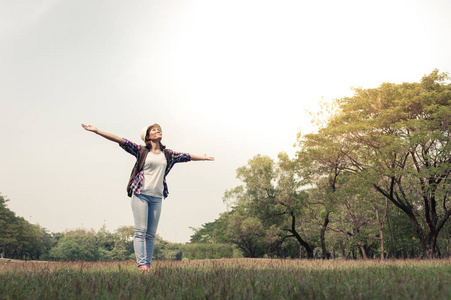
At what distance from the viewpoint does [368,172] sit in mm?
23188

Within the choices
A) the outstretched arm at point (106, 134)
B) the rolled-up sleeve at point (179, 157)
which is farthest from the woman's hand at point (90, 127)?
the rolled-up sleeve at point (179, 157)

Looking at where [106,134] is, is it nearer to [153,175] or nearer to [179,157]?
[153,175]

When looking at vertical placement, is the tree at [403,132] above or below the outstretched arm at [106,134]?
above

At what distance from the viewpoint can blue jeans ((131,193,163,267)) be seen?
21.4 ft

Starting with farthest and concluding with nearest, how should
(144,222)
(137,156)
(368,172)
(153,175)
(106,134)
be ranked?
(368,172) → (137,156) → (153,175) → (144,222) → (106,134)

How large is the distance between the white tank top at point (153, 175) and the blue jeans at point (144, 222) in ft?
0.41

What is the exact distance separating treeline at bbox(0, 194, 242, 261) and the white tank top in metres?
28.7

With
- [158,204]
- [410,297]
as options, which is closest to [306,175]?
[158,204]

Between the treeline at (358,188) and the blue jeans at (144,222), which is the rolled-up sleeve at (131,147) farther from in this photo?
the treeline at (358,188)

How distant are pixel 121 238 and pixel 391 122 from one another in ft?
234

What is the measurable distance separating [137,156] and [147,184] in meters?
0.63

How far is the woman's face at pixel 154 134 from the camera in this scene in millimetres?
6984

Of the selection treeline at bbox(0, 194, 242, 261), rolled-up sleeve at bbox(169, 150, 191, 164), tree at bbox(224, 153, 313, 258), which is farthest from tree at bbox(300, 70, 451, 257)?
treeline at bbox(0, 194, 242, 261)

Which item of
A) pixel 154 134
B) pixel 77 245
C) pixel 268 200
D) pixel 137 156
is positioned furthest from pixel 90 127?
pixel 77 245
